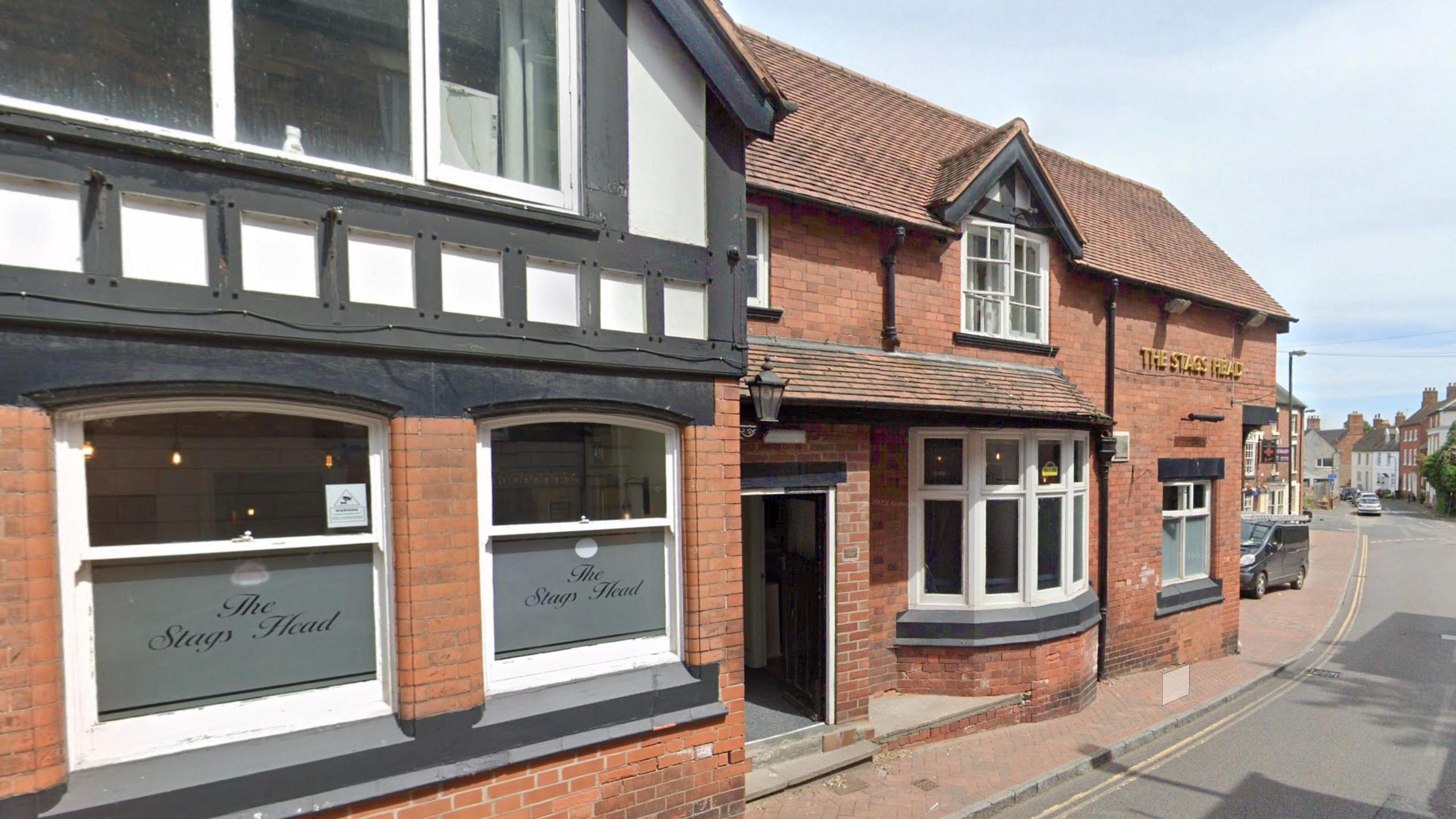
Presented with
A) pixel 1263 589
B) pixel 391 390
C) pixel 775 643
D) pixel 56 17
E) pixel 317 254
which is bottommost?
pixel 1263 589

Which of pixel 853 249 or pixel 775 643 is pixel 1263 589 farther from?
pixel 853 249

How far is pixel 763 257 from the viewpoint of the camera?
6.65 m

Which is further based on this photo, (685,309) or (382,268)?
(685,309)

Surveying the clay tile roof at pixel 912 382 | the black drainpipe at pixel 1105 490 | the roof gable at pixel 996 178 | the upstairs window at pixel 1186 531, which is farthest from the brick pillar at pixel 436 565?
the upstairs window at pixel 1186 531

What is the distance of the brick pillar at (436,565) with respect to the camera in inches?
150

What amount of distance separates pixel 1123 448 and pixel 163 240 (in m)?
10.7

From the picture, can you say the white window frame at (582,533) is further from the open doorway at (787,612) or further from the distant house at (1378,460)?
the distant house at (1378,460)

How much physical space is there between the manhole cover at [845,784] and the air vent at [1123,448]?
604 cm

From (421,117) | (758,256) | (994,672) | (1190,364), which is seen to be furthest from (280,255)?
(1190,364)

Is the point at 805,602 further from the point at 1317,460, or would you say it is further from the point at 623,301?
the point at 1317,460

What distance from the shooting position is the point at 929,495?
7754 millimetres

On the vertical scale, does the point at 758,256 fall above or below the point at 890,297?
above

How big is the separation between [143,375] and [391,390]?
3.51 feet

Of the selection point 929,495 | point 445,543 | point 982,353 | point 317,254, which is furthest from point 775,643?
point 317,254
